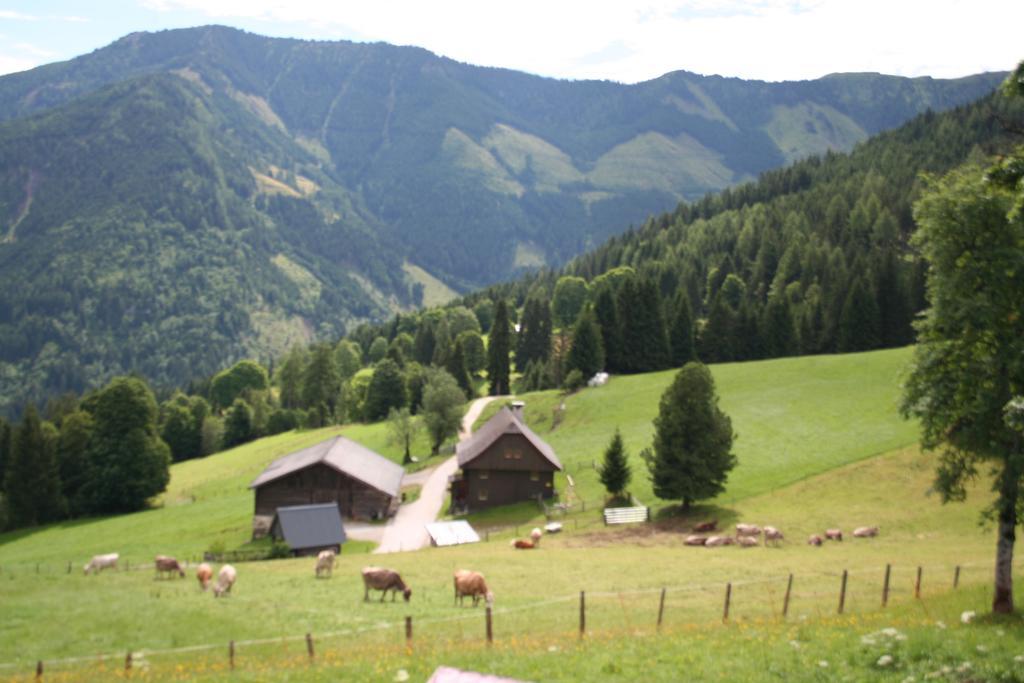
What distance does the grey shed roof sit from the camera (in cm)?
5203

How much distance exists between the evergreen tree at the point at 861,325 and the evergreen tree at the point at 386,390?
6316 cm

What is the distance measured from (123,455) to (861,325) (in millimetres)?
92462

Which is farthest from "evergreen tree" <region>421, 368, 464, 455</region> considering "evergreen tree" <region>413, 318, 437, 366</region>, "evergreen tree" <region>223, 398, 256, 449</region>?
"evergreen tree" <region>413, 318, 437, 366</region>

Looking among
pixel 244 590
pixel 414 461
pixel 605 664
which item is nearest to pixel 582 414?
pixel 414 461

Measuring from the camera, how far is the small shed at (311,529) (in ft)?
171

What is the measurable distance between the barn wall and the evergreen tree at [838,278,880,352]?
69624 millimetres

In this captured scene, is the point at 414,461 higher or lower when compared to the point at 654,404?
lower

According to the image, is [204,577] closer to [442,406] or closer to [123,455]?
[123,455]

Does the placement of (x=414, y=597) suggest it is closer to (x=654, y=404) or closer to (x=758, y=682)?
(x=758, y=682)

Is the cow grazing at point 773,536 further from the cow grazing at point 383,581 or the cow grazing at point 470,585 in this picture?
the cow grazing at point 383,581

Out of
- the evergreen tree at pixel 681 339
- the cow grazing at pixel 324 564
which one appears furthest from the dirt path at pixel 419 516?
the evergreen tree at pixel 681 339

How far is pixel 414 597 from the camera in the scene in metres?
32.3

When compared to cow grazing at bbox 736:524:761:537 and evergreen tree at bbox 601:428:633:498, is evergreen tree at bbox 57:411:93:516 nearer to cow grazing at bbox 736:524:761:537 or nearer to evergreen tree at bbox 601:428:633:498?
evergreen tree at bbox 601:428:633:498

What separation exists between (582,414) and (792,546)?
43586 millimetres
